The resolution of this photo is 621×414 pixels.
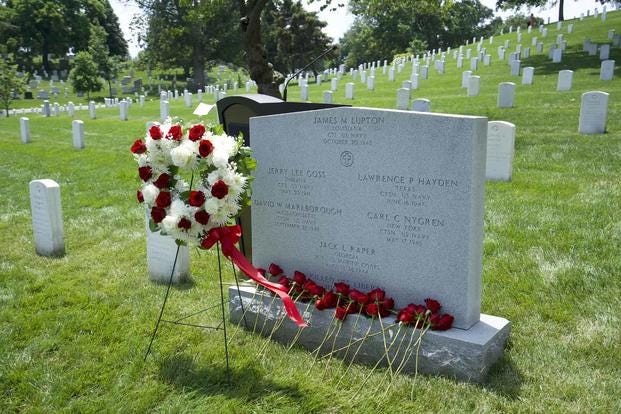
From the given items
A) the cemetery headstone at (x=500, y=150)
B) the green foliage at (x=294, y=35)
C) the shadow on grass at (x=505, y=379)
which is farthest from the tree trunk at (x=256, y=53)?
the green foliage at (x=294, y=35)

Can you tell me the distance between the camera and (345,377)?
12.5ft

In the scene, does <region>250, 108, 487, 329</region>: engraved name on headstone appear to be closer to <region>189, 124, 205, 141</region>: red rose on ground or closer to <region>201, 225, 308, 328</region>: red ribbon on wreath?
<region>201, 225, 308, 328</region>: red ribbon on wreath

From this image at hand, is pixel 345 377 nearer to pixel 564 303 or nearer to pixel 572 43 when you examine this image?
pixel 564 303

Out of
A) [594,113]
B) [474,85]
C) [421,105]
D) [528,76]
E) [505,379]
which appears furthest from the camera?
[528,76]

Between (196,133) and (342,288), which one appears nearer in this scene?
(196,133)

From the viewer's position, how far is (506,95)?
16.6 meters

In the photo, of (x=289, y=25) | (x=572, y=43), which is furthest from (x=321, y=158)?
(x=289, y=25)

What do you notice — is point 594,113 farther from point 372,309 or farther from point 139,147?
point 139,147

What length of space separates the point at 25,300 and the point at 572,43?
116 ft

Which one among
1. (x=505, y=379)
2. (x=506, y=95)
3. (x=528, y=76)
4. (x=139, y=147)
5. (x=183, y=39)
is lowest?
(x=505, y=379)

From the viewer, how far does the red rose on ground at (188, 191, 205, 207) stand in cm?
Answer: 376

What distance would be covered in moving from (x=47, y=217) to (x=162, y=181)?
3325 millimetres

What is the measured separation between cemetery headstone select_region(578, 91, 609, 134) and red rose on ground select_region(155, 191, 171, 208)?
36.9 feet

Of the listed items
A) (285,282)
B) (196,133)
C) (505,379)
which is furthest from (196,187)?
(505,379)
